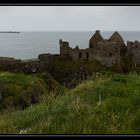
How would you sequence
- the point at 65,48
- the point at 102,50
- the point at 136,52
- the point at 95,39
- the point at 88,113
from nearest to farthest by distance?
the point at 88,113
the point at 136,52
the point at 102,50
the point at 95,39
the point at 65,48

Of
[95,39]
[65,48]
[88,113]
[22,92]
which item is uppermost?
[95,39]

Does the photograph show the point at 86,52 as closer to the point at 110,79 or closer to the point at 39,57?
the point at 39,57

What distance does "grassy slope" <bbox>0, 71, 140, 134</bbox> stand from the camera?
3525 millimetres

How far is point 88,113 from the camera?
398 cm

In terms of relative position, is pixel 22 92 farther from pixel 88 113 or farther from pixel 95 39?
pixel 88 113

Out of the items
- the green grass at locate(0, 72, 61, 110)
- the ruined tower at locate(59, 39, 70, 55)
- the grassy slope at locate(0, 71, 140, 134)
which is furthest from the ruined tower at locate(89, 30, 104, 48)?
the grassy slope at locate(0, 71, 140, 134)

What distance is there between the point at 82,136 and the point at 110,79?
10.5 ft

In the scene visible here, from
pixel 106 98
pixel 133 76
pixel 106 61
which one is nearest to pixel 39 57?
pixel 106 61

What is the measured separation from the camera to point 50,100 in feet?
16.4

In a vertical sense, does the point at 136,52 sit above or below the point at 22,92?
above

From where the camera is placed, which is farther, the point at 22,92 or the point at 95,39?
the point at 95,39

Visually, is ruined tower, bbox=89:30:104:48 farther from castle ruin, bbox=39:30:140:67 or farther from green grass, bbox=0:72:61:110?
green grass, bbox=0:72:61:110

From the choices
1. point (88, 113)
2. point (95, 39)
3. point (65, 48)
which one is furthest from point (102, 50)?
point (88, 113)

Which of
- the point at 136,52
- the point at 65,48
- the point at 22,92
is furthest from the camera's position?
the point at 65,48
